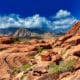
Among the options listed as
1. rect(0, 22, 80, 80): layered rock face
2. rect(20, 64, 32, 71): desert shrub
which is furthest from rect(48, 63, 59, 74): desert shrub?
rect(20, 64, 32, 71): desert shrub

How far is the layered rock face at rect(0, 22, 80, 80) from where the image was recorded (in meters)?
31.4

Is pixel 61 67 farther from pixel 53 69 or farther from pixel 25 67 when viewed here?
pixel 25 67

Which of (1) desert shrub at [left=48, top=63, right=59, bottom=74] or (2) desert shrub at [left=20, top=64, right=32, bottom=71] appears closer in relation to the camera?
(1) desert shrub at [left=48, top=63, right=59, bottom=74]

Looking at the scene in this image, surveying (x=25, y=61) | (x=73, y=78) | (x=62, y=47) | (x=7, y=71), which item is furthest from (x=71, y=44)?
(x=73, y=78)

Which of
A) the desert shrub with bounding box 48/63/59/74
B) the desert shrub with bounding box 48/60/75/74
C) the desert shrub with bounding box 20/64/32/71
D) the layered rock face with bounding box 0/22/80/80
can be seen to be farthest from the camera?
the desert shrub with bounding box 20/64/32/71

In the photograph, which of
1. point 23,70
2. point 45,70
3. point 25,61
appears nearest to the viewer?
point 45,70

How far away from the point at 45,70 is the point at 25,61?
19.1 ft

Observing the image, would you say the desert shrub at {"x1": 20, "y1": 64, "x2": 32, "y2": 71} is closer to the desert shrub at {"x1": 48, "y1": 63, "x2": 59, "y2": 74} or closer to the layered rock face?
the layered rock face

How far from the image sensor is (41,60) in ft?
121

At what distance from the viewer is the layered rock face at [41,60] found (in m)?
31.4

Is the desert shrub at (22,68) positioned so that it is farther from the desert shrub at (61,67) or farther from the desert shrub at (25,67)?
the desert shrub at (61,67)

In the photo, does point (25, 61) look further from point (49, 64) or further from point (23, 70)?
point (49, 64)

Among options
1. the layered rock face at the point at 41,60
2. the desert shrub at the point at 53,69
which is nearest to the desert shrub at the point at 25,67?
the layered rock face at the point at 41,60

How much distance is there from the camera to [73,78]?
28266 mm
